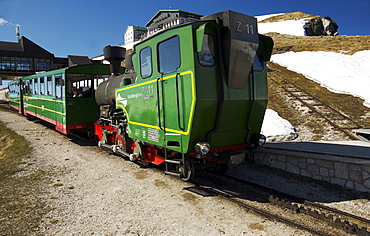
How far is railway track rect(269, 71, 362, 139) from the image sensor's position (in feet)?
35.7

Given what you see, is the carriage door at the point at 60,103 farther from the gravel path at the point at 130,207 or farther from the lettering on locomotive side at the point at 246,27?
the lettering on locomotive side at the point at 246,27

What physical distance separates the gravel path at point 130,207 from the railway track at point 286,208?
242 millimetres

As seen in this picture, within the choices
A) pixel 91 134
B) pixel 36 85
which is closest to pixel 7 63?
pixel 36 85

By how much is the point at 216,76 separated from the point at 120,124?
4006 mm

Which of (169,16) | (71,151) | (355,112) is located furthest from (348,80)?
(169,16)

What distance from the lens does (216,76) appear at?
517 centimetres

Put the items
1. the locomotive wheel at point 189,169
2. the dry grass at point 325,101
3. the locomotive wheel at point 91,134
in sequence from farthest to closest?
the dry grass at point 325,101
the locomotive wheel at point 91,134
the locomotive wheel at point 189,169

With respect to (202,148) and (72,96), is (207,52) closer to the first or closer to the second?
(202,148)

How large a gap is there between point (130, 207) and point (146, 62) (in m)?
3.42

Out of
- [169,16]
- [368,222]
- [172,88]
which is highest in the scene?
[169,16]

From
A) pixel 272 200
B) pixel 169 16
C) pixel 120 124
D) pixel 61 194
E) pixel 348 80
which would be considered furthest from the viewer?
pixel 169 16

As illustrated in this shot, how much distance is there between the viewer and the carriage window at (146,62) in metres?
6.12

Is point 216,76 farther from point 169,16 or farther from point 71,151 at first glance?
point 169,16

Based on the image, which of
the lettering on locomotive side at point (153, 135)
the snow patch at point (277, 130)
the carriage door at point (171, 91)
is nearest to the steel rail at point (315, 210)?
the carriage door at point (171, 91)
